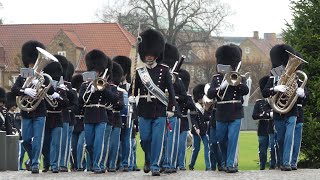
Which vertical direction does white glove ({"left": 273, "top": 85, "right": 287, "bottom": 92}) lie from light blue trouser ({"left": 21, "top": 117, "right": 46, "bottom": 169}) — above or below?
above

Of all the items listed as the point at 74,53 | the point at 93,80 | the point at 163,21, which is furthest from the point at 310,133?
the point at 74,53

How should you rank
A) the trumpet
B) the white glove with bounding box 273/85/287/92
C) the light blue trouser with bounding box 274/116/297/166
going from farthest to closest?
the trumpet < the light blue trouser with bounding box 274/116/297/166 < the white glove with bounding box 273/85/287/92

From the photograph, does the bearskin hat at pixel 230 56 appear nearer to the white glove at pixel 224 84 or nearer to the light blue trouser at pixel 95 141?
the white glove at pixel 224 84

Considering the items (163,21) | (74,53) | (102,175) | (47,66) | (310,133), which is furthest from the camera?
(74,53)

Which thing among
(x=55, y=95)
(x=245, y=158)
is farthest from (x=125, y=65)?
(x=245, y=158)

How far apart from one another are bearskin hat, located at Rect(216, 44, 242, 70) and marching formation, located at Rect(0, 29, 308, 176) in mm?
17

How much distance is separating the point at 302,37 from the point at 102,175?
6.50 m

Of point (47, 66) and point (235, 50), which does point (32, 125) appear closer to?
point (47, 66)

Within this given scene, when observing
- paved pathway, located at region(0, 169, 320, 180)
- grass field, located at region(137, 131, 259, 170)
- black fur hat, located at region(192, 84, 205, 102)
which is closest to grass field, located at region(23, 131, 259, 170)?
grass field, located at region(137, 131, 259, 170)

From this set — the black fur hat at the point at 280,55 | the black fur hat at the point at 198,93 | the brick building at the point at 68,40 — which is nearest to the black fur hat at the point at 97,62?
the black fur hat at the point at 280,55

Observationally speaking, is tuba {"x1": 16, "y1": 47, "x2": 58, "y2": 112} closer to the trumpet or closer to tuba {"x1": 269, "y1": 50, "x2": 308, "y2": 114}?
the trumpet

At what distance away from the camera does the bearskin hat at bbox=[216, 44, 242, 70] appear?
17141 mm

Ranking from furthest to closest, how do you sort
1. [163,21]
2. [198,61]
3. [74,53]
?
[198,61]
[74,53]
[163,21]

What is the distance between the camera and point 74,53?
8088cm
